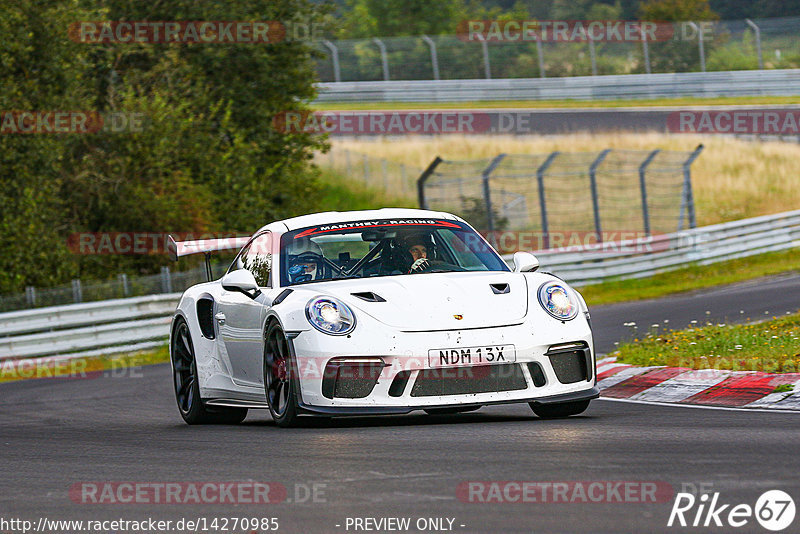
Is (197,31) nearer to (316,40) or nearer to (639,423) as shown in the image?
(316,40)

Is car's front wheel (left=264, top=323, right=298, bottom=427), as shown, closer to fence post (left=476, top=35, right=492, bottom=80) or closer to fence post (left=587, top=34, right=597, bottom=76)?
fence post (left=587, top=34, right=597, bottom=76)

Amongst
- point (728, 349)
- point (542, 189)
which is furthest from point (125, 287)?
point (728, 349)

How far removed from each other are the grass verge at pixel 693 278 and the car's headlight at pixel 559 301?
15073 mm

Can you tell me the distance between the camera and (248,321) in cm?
909

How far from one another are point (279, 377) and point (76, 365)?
12.8 meters

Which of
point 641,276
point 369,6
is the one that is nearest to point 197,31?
point 641,276

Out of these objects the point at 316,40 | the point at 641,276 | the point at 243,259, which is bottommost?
the point at 641,276

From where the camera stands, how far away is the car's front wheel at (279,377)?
26.8 feet

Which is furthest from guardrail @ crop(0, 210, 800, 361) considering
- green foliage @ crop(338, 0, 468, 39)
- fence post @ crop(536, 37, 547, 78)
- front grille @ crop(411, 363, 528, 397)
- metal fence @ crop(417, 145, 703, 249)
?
green foliage @ crop(338, 0, 468, 39)

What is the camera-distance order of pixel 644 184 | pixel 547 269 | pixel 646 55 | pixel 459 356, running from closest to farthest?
pixel 459 356 < pixel 547 269 < pixel 644 184 < pixel 646 55

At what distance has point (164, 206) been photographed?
2691 centimetres

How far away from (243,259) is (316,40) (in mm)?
23906

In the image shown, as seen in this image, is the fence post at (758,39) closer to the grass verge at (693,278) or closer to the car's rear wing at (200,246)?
the grass verge at (693,278)

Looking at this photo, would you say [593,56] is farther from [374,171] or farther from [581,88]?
[374,171]
